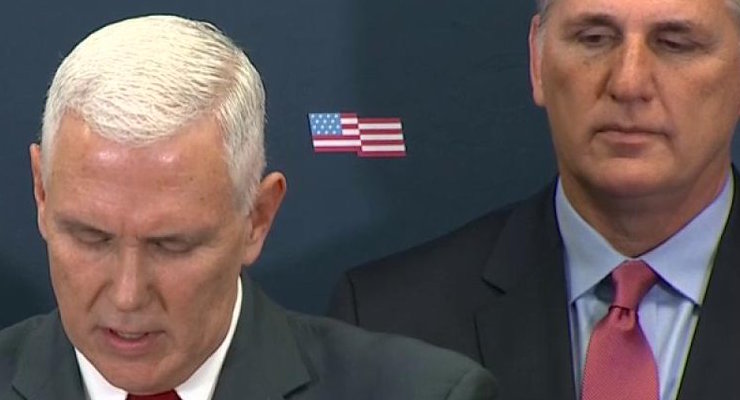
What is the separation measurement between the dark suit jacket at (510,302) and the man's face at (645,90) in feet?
0.46

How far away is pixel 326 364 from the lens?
1.86 metres

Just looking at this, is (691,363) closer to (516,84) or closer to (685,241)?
(685,241)

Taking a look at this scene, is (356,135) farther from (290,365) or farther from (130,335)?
(130,335)

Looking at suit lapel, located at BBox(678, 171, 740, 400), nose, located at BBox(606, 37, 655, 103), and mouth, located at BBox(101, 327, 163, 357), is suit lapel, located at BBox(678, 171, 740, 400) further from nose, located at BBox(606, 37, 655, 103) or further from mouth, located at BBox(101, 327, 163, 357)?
mouth, located at BBox(101, 327, 163, 357)

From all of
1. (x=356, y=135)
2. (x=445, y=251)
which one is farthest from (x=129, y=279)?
(x=356, y=135)

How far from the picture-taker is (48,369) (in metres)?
1.82

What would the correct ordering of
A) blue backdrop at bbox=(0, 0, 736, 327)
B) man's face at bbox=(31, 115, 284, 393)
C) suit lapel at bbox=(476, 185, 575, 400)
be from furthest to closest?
blue backdrop at bbox=(0, 0, 736, 327) → suit lapel at bbox=(476, 185, 575, 400) → man's face at bbox=(31, 115, 284, 393)

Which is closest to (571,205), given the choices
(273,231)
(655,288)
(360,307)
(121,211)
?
(655,288)

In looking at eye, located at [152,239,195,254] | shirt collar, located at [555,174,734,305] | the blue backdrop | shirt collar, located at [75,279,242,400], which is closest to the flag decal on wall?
the blue backdrop

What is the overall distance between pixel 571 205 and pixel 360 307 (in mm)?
268

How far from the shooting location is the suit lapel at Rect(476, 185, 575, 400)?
2090 mm

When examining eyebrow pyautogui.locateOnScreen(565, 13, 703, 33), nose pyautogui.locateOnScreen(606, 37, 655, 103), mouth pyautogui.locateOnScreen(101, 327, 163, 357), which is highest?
eyebrow pyautogui.locateOnScreen(565, 13, 703, 33)

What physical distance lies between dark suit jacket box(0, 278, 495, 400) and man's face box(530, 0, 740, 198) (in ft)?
0.92

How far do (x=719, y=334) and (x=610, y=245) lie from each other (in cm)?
15
